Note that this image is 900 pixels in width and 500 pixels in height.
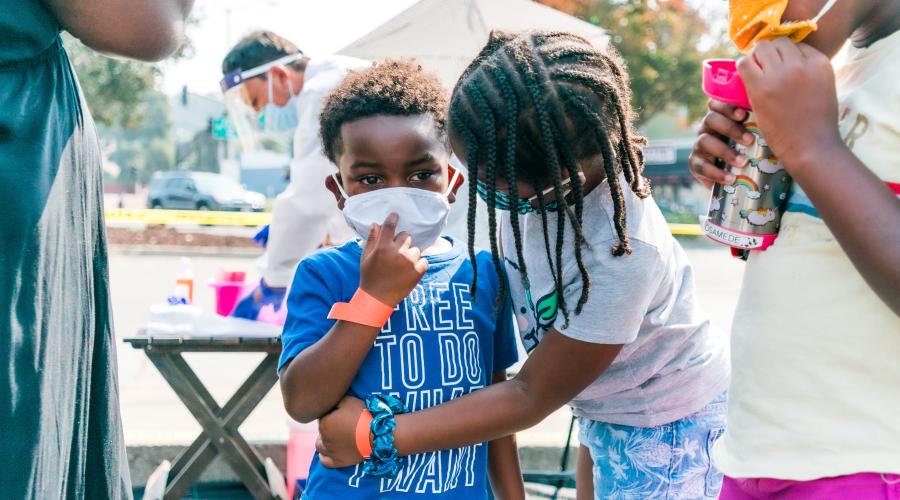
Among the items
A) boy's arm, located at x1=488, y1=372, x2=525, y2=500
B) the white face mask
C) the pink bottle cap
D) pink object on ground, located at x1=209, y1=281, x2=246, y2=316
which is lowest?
pink object on ground, located at x1=209, y1=281, x2=246, y2=316

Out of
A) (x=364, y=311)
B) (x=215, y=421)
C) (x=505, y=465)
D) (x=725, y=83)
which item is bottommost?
(x=215, y=421)

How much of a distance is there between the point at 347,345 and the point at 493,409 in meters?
0.30

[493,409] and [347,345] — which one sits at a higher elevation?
[347,345]

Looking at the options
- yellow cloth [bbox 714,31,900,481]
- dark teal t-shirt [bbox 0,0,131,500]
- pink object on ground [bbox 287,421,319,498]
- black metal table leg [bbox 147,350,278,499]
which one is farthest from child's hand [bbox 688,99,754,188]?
pink object on ground [bbox 287,421,319,498]

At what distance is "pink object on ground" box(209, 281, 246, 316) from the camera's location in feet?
12.2

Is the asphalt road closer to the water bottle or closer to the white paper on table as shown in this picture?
the water bottle

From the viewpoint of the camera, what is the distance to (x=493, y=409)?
1512mm

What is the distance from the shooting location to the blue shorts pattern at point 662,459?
175 cm

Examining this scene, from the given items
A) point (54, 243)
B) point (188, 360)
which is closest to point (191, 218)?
point (188, 360)

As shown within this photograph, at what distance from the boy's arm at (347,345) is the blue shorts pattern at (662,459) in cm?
64

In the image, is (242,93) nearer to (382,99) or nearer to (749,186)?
(382,99)

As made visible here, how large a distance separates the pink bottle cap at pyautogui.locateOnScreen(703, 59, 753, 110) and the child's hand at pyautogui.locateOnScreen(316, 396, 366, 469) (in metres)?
0.84

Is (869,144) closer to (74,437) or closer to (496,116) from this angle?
(496,116)

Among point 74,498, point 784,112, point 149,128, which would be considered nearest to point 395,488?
point 74,498
